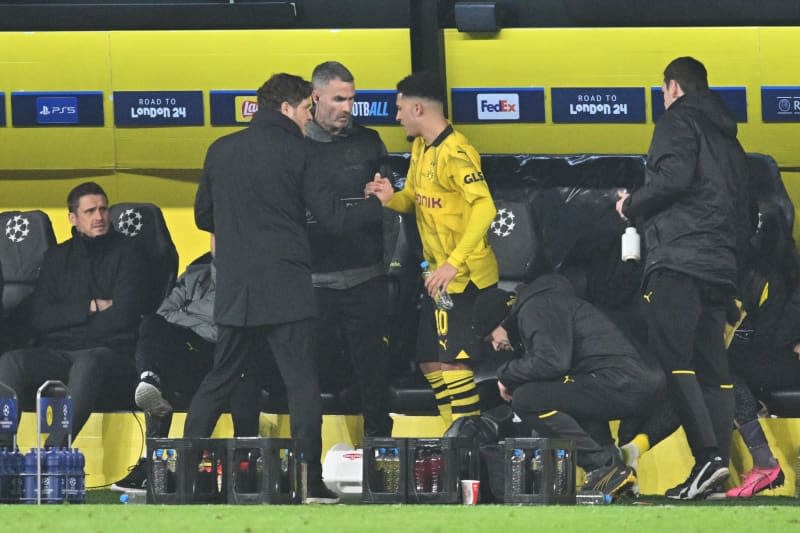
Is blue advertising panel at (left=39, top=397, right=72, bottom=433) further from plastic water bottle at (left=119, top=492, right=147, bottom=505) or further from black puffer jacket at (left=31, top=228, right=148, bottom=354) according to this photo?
black puffer jacket at (left=31, top=228, right=148, bottom=354)

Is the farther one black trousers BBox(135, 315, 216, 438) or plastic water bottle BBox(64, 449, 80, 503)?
black trousers BBox(135, 315, 216, 438)

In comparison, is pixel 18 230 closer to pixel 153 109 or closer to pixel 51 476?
pixel 153 109

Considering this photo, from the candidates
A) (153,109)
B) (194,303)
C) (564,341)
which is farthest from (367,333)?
(153,109)

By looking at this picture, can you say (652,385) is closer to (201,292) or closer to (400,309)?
(400,309)

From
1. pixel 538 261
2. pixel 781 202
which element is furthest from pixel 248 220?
pixel 781 202

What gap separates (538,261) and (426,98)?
143 cm

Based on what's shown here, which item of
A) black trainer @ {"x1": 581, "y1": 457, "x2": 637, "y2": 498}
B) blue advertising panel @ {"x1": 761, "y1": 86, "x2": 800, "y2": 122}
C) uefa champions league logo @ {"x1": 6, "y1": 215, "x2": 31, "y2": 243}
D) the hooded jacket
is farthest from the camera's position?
blue advertising panel @ {"x1": 761, "y1": 86, "x2": 800, "y2": 122}

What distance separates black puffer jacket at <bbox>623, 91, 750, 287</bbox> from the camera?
6824mm

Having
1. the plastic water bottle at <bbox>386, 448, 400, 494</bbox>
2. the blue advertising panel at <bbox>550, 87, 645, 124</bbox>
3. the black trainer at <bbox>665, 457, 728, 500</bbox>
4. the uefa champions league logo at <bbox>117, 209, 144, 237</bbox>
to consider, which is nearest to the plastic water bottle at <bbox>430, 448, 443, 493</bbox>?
the plastic water bottle at <bbox>386, 448, 400, 494</bbox>

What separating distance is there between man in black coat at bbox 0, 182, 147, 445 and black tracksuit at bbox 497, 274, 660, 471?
1945 mm

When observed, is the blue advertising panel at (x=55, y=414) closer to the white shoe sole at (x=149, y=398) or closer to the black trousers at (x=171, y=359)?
the white shoe sole at (x=149, y=398)

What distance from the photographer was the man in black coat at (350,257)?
7.06 meters

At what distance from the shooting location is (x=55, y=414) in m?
6.71

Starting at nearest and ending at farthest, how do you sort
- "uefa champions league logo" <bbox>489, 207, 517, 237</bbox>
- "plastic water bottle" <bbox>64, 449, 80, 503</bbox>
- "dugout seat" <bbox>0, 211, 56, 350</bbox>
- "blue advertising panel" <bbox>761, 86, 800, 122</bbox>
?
"plastic water bottle" <bbox>64, 449, 80, 503</bbox> → "uefa champions league logo" <bbox>489, 207, 517, 237</bbox> → "dugout seat" <bbox>0, 211, 56, 350</bbox> → "blue advertising panel" <bbox>761, 86, 800, 122</bbox>
